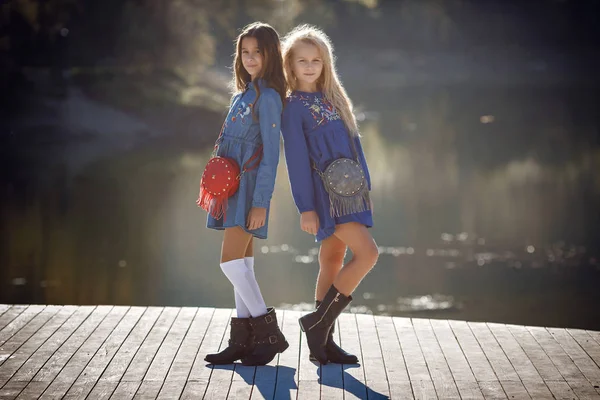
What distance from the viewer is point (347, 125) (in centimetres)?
413

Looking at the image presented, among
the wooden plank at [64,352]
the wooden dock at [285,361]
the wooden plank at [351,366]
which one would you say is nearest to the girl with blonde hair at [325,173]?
the wooden plank at [351,366]

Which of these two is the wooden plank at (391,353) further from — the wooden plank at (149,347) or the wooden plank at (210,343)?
the wooden plank at (149,347)

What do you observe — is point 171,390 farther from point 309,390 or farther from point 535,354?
point 535,354

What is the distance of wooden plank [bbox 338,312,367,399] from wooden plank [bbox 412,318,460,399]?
0.27 m

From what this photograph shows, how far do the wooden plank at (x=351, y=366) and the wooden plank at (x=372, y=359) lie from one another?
2cm

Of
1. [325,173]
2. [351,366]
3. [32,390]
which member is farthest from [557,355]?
[32,390]

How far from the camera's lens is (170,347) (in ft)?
14.1

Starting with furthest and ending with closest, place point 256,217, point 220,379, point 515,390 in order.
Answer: point 256,217 < point 220,379 < point 515,390

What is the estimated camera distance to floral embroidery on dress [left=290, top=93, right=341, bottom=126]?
13.4 ft

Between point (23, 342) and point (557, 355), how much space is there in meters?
2.22

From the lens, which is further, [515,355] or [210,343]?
[210,343]

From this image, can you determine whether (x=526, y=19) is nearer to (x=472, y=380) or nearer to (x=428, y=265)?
(x=428, y=265)

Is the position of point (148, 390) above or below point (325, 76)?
below

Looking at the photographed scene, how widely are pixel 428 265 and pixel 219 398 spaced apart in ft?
20.1
